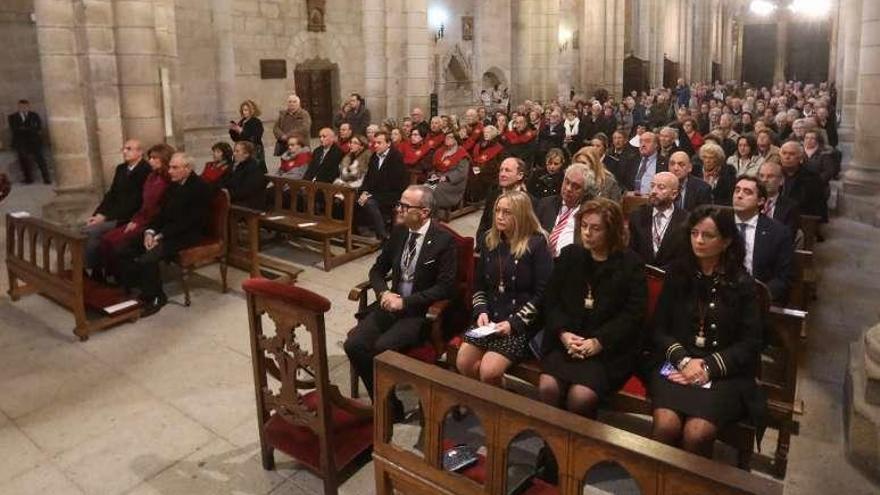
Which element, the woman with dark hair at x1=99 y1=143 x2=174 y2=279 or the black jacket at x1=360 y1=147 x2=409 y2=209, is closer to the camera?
the woman with dark hair at x1=99 y1=143 x2=174 y2=279

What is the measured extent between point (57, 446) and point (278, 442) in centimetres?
138

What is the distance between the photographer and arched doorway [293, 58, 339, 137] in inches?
601

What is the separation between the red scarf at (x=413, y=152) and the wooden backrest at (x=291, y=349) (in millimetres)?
6724

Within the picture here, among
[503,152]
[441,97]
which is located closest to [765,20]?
[441,97]

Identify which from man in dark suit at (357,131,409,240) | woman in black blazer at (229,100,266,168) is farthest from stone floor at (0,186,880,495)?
woman in black blazer at (229,100,266,168)

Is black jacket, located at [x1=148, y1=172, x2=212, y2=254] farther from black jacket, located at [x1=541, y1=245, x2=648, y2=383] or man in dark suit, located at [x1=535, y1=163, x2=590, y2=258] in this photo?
black jacket, located at [x1=541, y1=245, x2=648, y2=383]

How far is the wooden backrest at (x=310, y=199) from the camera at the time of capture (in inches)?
283

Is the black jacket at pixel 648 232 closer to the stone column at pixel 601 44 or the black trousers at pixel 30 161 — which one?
the black trousers at pixel 30 161

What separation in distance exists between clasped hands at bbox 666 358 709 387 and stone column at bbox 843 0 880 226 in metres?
6.81

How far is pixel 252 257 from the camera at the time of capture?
646cm

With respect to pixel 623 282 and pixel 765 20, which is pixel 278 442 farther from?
pixel 765 20

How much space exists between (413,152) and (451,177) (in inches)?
63.1

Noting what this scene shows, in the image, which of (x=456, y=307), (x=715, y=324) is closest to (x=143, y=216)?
(x=456, y=307)

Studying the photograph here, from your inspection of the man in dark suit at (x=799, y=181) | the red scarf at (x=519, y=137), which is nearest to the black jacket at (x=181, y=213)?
the man in dark suit at (x=799, y=181)
